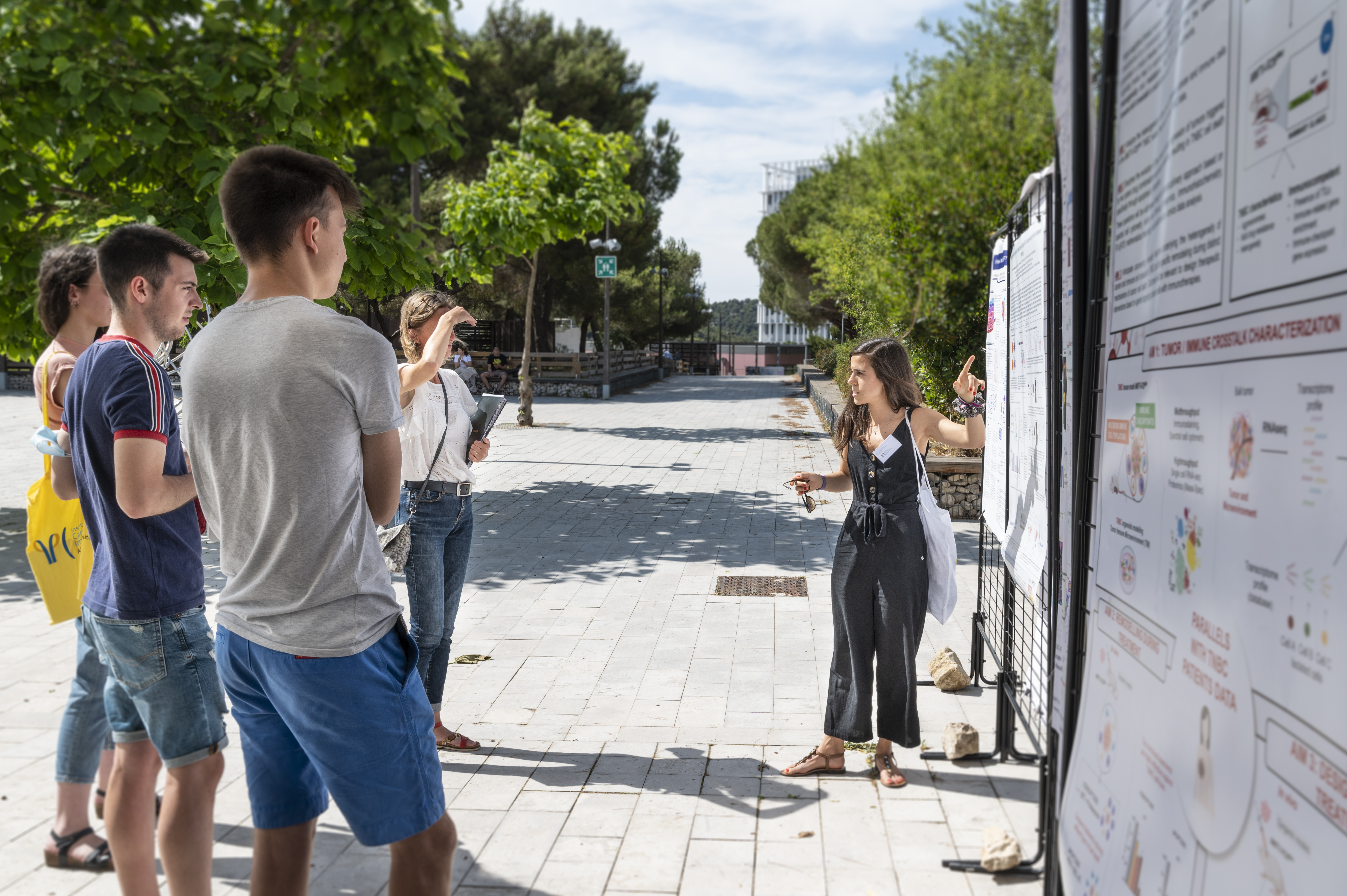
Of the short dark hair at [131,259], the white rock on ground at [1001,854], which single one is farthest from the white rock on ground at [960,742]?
the short dark hair at [131,259]

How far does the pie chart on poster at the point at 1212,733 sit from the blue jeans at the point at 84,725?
2979 millimetres

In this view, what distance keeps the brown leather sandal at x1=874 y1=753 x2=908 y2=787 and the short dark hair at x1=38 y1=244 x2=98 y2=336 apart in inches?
131

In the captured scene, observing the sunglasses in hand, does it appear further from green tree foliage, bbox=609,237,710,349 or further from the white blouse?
green tree foliage, bbox=609,237,710,349

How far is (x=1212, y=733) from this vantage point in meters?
1.24

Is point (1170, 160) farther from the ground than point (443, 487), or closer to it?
farther from the ground

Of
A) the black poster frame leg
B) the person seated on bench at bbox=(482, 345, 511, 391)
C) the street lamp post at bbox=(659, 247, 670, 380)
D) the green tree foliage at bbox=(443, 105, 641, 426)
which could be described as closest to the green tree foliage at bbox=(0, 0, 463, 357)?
the black poster frame leg

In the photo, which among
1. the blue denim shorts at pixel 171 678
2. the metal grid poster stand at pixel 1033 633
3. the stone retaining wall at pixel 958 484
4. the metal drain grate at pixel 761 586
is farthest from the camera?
the stone retaining wall at pixel 958 484

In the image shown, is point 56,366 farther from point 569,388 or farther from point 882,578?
point 569,388

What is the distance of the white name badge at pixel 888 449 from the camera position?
3.67 m

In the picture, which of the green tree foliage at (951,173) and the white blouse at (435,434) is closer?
the green tree foliage at (951,173)

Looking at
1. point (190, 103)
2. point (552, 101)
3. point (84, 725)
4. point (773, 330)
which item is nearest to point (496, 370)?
point (552, 101)

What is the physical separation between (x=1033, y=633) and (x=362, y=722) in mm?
2333

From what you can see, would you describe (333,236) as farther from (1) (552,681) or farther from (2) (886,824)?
(1) (552,681)

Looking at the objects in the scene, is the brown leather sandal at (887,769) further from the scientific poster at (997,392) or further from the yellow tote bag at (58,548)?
the yellow tote bag at (58,548)
